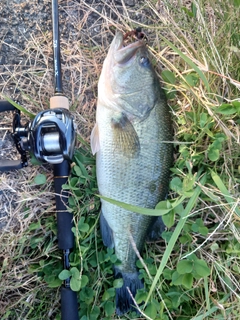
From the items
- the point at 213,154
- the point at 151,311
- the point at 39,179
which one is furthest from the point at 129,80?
the point at 151,311

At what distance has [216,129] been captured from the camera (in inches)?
79.8

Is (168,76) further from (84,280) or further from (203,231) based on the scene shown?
(84,280)

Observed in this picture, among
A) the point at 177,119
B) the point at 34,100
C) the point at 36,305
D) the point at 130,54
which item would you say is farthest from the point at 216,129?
the point at 36,305

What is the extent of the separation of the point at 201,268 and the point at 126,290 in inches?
18.4

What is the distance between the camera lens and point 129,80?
188cm

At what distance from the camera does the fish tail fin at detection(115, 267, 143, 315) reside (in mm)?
2096

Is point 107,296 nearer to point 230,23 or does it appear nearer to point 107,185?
point 107,185

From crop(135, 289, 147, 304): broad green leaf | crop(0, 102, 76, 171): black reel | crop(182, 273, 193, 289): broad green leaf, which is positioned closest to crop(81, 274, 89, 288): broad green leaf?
crop(135, 289, 147, 304): broad green leaf

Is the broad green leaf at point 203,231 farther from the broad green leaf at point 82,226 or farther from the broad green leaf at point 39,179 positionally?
the broad green leaf at point 39,179

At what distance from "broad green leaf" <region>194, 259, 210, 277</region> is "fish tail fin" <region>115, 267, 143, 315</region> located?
1.18 ft

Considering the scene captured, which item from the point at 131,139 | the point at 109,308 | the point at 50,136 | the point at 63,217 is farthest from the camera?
the point at 109,308

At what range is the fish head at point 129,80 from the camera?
1.86 meters

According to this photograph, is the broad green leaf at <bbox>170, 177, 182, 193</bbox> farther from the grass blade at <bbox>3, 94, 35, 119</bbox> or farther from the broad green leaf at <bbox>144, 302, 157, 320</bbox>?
the grass blade at <bbox>3, 94, 35, 119</bbox>

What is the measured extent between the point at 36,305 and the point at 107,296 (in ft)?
1.53
